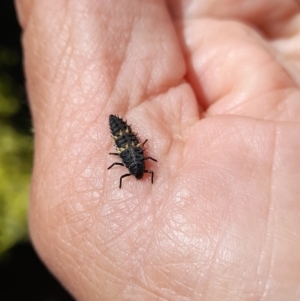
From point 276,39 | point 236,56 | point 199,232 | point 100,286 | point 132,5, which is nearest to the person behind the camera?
point 199,232

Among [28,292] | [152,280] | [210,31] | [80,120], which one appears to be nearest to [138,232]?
[152,280]

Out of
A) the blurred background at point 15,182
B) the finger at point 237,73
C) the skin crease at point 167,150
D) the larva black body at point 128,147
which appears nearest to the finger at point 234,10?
the skin crease at point 167,150

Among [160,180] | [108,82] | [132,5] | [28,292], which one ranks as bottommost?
[28,292]

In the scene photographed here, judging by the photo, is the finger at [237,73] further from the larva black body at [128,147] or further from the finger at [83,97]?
the larva black body at [128,147]

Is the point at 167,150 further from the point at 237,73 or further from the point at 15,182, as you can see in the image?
the point at 15,182

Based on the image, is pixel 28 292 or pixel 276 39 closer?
pixel 276 39

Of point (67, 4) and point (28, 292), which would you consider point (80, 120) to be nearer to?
point (67, 4)

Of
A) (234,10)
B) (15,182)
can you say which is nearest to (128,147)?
(234,10)
